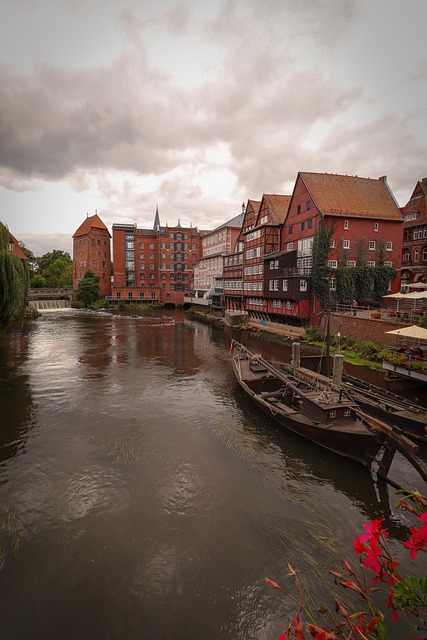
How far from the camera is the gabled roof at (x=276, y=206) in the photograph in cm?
4492

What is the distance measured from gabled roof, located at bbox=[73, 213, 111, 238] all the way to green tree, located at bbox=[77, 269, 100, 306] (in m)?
12.7

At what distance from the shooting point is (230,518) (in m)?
10.5

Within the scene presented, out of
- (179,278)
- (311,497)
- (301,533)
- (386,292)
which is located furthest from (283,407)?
(179,278)

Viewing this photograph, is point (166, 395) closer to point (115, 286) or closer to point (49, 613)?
point (49, 613)

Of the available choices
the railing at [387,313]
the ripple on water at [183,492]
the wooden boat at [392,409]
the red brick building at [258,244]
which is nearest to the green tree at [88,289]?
the red brick building at [258,244]

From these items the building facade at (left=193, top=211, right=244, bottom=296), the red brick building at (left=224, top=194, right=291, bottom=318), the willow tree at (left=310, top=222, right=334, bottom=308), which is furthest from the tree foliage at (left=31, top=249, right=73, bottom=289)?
the willow tree at (left=310, top=222, right=334, bottom=308)

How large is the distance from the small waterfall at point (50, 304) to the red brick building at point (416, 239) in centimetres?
6685

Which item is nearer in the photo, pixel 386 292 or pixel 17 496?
pixel 17 496

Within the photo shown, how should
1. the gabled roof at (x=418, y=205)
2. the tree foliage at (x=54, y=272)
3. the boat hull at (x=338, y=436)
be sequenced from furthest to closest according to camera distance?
the tree foliage at (x=54, y=272) < the gabled roof at (x=418, y=205) < the boat hull at (x=338, y=436)

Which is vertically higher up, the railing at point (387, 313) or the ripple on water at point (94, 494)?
the railing at point (387, 313)

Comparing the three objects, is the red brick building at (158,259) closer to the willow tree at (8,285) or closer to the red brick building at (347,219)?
the red brick building at (347,219)

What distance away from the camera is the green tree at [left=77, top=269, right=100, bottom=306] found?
266 ft

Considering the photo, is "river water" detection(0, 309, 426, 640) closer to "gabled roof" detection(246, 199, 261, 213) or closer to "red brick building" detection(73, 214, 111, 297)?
"gabled roof" detection(246, 199, 261, 213)

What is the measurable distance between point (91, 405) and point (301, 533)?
1323 centimetres
